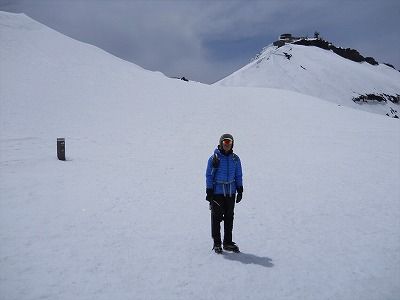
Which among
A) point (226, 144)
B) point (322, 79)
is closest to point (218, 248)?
point (226, 144)

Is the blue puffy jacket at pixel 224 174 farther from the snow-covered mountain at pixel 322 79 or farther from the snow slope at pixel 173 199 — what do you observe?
the snow-covered mountain at pixel 322 79

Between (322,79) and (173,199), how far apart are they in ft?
326

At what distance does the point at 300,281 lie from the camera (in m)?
6.18

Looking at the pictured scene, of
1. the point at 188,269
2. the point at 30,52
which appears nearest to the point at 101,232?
the point at 188,269

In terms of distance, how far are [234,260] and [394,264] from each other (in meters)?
3.36

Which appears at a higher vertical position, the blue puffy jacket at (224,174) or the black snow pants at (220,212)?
the blue puffy jacket at (224,174)

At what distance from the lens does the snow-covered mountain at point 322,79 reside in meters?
96.0

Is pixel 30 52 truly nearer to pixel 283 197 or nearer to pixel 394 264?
pixel 283 197

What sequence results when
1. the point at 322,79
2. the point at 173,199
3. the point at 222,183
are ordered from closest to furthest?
the point at 222,183 → the point at 173,199 → the point at 322,79

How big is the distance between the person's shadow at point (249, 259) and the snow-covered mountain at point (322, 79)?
89.9 metres

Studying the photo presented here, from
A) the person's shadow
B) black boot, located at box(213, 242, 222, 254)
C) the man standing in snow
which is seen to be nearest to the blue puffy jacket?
the man standing in snow

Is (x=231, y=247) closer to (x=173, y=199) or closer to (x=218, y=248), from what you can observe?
(x=218, y=248)

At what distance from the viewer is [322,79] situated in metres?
101

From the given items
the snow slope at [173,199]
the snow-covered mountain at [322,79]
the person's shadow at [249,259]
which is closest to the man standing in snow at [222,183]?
the person's shadow at [249,259]
